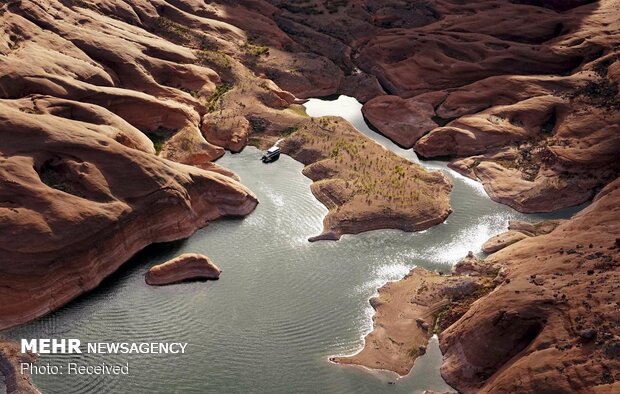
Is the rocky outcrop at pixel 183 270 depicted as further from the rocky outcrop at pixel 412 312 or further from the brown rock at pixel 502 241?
the brown rock at pixel 502 241

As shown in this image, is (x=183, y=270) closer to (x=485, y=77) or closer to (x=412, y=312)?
(x=412, y=312)

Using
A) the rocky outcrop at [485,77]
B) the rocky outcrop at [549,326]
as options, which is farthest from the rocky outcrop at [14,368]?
the rocky outcrop at [485,77]

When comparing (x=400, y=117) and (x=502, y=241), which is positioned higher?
(x=502, y=241)

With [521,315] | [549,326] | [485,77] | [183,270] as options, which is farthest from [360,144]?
[549,326]

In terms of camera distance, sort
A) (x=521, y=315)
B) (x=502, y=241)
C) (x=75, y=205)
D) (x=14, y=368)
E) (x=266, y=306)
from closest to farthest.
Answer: (x=14, y=368) < (x=521, y=315) < (x=266, y=306) < (x=75, y=205) < (x=502, y=241)

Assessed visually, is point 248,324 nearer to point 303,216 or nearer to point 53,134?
point 303,216

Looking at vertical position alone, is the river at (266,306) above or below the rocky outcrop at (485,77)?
below

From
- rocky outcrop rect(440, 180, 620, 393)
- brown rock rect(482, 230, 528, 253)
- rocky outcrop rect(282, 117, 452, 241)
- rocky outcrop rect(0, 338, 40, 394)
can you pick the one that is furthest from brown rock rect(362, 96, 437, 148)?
rocky outcrop rect(0, 338, 40, 394)

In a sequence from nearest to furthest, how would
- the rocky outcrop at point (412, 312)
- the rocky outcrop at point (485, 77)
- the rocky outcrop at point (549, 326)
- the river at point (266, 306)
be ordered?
1. the rocky outcrop at point (549, 326)
2. the river at point (266, 306)
3. the rocky outcrop at point (412, 312)
4. the rocky outcrop at point (485, 77)
